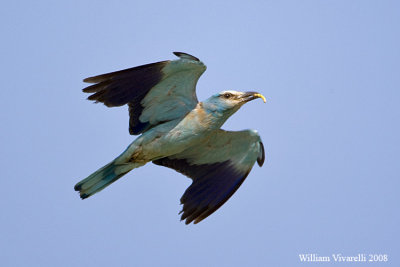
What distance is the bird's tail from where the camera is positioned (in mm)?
10719

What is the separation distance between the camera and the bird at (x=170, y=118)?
34.3ft

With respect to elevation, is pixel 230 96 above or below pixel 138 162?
above

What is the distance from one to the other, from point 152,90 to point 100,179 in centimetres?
153

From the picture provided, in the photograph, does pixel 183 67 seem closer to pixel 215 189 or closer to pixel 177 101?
pixel 177 101

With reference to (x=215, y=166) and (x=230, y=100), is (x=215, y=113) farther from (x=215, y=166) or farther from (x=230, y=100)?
(x=215, y=166)

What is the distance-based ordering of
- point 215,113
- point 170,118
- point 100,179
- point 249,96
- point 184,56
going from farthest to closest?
point 170,118 → point 100,179 → point 249,96 → point 215,113 → point 184,56

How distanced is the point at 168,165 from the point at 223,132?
108 centimetres

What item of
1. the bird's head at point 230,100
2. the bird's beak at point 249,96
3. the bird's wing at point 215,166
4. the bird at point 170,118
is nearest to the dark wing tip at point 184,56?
the bird at point 170,118

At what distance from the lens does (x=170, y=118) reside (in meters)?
10.9

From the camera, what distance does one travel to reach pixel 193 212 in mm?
11219

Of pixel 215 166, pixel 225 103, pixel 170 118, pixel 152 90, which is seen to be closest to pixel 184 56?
pixel 152 90

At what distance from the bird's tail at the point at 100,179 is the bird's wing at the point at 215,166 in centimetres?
82

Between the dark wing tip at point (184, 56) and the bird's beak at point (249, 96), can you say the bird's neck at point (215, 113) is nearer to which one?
the bird's beak at point (249, 96)

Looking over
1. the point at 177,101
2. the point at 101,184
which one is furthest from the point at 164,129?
the point at 101,184
